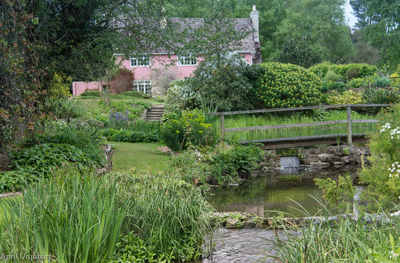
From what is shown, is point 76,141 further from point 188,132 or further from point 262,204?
point 262,204

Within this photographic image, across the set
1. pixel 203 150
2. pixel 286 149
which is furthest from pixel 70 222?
pixel 286 149

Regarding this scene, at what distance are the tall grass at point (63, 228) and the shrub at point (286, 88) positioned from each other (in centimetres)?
1368

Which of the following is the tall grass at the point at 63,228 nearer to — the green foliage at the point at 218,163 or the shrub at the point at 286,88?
the green foliage at the point at 218,163

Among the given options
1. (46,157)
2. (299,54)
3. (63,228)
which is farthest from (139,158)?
(299,54)

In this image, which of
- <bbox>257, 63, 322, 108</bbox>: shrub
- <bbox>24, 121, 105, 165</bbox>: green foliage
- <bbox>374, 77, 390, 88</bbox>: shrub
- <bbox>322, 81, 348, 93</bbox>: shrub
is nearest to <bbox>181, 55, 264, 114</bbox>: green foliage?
<bbox>257, 63, 322, 108</bbox>: shrub

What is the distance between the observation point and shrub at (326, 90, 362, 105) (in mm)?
19834

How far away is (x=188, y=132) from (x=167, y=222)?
22.8 feet

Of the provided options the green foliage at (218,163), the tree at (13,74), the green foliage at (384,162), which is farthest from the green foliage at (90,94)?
the green foliage at (384,162)

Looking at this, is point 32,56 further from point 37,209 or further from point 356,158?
point 356,158

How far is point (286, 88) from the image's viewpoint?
17.5 metres

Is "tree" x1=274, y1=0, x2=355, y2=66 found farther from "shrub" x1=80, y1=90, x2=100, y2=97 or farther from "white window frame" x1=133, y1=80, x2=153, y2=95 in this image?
"shrub" x1=80, y1=90, x2=100, y2=97

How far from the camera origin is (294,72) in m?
18.1

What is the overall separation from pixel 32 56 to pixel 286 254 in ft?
22.9

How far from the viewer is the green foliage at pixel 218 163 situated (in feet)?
31.9
